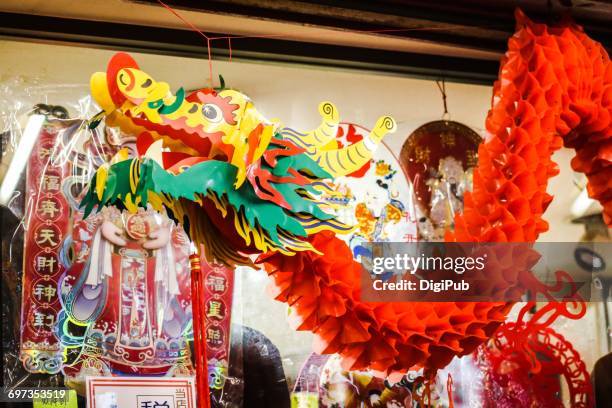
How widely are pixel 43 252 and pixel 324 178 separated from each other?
2.37ft

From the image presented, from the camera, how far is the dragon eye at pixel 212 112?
149 centimetres

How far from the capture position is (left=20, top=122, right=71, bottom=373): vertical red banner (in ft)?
5.89

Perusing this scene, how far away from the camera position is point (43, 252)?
6.05 ft

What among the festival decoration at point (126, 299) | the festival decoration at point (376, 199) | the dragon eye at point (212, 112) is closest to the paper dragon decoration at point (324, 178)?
the dragon eye at point (212, 112)

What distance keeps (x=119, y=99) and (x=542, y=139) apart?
101 centimetres

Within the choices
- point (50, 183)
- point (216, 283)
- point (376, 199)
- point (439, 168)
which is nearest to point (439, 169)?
point (439, 168)

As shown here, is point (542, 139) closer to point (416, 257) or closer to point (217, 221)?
point (416, 257)

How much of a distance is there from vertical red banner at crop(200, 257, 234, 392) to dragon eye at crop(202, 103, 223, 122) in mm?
555

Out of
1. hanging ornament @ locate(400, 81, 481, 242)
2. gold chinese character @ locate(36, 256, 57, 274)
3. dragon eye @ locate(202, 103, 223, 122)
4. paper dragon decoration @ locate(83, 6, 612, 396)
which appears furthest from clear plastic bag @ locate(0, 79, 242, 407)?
hanging ornament @ locate(400, 81, 481, 242)

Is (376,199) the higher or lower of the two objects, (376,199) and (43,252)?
the higher

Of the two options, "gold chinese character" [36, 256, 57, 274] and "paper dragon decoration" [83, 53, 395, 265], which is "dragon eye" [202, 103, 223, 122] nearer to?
"paper dragon decoration" [83, 53, 395, 265]

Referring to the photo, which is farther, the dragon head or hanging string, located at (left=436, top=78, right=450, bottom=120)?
hanging string, located at (left=436, top=78, right=450, bottom=120)

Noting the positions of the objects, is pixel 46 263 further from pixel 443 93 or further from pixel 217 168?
pixel 443 93

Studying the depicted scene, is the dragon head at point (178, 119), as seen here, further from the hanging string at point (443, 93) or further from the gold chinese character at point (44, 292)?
the hanging string at point (443, 93)
